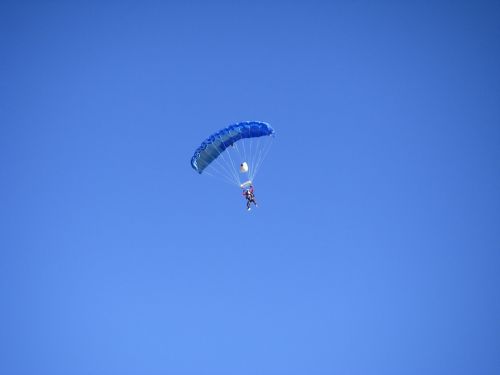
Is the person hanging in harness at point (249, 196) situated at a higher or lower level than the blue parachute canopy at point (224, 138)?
lower

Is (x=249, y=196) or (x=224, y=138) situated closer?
(x=224, y=138)

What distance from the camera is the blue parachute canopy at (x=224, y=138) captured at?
2650 centimetres

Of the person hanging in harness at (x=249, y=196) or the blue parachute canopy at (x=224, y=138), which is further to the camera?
the person hanging in harness at (x=249, y=196)

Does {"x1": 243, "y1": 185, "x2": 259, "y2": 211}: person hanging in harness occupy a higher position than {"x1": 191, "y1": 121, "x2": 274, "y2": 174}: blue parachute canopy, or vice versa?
{"x1": 191, "y1": 121, "x2": 274, "y2": 174}: blue parachute canopy

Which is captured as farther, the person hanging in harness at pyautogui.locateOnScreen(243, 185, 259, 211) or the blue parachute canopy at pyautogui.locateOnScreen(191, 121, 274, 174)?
the person hanging in harness at pyautogui.locateOnScreen(243, 185, 259, 211)

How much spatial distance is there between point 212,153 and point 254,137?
2528 mm

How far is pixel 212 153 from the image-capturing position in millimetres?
27375

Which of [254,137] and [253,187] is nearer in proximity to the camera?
[254,137]

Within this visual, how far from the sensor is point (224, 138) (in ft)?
87.6

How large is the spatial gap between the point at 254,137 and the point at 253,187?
11.0ft

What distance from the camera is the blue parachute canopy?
2650cm

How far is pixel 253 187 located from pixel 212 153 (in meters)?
3.68

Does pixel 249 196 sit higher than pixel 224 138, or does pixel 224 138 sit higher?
pixel 224 138

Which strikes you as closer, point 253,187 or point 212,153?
point 212,153
